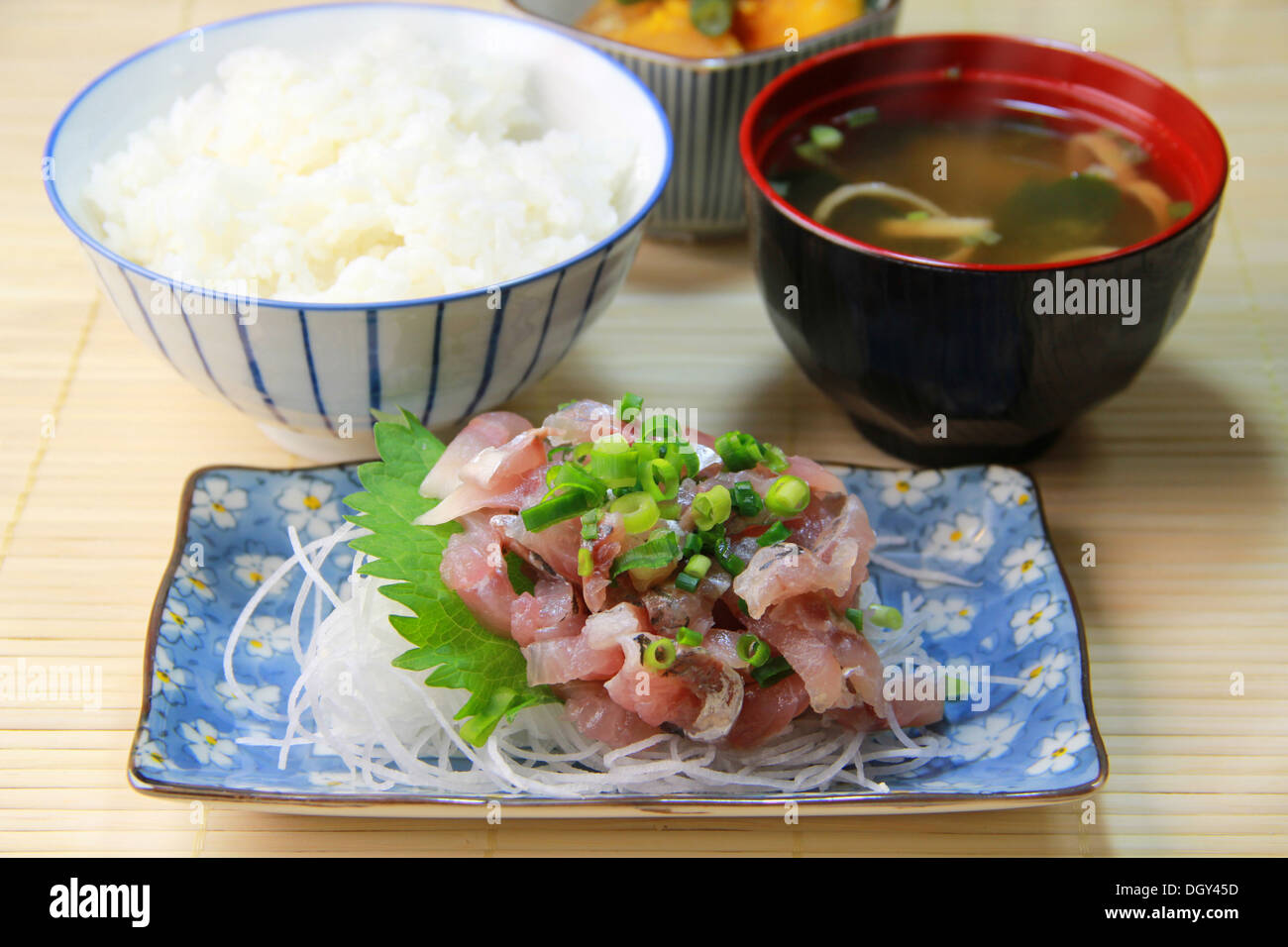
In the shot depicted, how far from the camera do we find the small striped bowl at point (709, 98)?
2.96 meters

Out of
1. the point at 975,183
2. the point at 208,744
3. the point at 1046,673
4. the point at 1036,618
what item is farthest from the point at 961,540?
the point at 208,744

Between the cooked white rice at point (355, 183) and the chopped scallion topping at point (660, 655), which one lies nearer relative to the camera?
the chopped scallion topping at point (660, 655)

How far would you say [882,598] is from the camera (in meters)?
2.34

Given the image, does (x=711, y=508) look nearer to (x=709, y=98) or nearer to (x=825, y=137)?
(x=825, y=137)

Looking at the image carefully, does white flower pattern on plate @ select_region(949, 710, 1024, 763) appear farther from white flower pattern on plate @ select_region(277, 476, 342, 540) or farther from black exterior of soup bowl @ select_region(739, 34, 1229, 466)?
white flower pattern on plate @ select_region(277, 476, 342, 540)

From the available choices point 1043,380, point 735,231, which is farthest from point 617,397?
point 1043,380

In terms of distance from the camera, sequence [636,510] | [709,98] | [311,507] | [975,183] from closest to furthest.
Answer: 1. [636,510]
2. [311,507]
3. [975,183]
4. [709,98]

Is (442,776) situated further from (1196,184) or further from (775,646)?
(1196,184)

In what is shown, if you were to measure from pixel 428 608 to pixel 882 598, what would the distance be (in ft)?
2.79

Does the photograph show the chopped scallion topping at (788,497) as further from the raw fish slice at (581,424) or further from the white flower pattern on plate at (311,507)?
the white flower pattern on plate at (311,507)

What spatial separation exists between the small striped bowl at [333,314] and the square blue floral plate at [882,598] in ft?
0.60

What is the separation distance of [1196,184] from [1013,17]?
2.10 m

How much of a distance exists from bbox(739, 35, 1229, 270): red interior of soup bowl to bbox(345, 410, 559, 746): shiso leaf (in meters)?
0.98

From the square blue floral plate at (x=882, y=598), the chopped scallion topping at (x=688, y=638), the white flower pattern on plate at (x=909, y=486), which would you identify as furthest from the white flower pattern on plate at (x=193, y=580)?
the white flower pattern on plate at (x=909, y=486)
